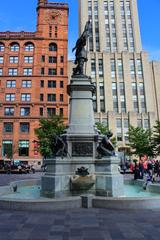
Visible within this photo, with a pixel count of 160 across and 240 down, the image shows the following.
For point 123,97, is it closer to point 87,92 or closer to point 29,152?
point 29,152

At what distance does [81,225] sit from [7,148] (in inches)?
2109

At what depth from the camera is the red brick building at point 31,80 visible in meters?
59.4

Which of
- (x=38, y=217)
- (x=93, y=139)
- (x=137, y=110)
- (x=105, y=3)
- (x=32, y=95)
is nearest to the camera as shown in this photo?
(x=38, y=217)

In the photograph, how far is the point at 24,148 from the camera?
192 feet

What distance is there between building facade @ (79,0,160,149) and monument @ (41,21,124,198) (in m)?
58.5

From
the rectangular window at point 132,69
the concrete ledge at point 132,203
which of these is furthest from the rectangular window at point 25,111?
the concrete ledge at point 132,203

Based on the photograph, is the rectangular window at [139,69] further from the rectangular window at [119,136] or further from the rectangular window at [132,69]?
the rectangular window at [119,136]

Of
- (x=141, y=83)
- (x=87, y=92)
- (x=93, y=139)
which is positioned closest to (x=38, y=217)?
(x=93, y=139)

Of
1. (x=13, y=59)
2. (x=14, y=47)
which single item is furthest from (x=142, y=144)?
(x=14, y=47)

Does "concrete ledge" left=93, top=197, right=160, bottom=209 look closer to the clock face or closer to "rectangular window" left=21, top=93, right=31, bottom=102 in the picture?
"rectangular window" left=21, top=93, right=31, bottom=102

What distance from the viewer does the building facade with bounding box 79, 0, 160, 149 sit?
73.9 m

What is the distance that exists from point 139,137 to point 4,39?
4420 centimetres

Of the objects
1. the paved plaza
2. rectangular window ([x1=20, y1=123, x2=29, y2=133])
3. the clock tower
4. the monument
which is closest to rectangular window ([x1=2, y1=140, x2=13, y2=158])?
rectangular window ([x1=20, y1=123, x2=29, y2=133])

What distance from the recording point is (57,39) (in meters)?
65.9
